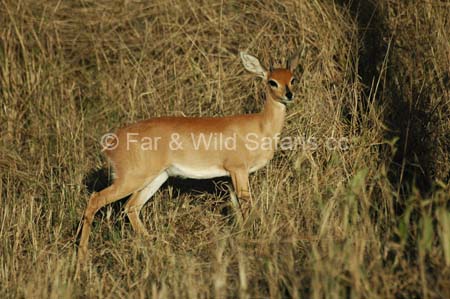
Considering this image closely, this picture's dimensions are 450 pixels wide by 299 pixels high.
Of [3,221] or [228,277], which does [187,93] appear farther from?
[228,277]

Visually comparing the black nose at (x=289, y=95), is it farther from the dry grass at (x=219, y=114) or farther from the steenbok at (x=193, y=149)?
the dry grass at (x=219, y=114)

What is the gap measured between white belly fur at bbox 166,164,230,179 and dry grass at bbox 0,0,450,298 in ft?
1.00

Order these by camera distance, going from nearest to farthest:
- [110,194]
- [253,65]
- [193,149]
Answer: [110,194]
[193,149]
[253,65]

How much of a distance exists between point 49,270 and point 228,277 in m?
1.35

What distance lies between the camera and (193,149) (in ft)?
24.2

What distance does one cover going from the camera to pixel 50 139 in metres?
8.88

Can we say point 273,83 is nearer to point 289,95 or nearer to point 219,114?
point 289,95

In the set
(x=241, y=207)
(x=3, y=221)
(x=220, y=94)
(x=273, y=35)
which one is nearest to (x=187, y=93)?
(x=220, y=94)

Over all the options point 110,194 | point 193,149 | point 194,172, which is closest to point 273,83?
point 193,149

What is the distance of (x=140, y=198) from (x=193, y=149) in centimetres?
74

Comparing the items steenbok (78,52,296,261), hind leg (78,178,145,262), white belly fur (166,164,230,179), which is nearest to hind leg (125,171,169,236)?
steenbok (78,52,296,261)

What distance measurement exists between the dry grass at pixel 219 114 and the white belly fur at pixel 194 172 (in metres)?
0.31

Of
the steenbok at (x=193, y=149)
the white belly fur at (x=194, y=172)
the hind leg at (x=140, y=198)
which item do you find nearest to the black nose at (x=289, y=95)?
the steenbok at (x=193, y=149)

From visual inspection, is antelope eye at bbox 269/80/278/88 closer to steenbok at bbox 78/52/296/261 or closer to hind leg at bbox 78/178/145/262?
steenbok at bbox 78/52/296/261
